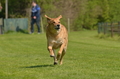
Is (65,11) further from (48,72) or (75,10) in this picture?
(48,72)

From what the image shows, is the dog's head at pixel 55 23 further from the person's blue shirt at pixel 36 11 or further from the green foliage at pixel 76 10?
the green foliage at pixel 76 10

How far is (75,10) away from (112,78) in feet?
107

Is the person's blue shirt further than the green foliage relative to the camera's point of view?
No

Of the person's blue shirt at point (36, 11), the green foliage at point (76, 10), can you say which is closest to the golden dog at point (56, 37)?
the person's blue shirt at point (36, 11)

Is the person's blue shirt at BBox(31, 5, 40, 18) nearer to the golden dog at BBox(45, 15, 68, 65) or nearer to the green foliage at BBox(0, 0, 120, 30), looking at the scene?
the green foliage at BBox(0, 0, 120, 30)

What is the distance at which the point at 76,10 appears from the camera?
4106cm

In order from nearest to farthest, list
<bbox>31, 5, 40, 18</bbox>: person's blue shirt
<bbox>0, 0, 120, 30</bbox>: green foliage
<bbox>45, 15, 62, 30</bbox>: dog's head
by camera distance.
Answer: <bbox>45, 15, 62, 30</bbox>: dog's head, <bbox>31, 5, 40, 18</bbox>: person's blue shirt, <bbox>0, 0, 120, 30</bbox>: green foliage

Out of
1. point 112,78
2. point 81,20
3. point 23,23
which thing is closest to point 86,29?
point 81,20

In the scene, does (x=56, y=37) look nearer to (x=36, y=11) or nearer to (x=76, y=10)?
(x=36, y=11)

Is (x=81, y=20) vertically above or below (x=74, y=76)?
below

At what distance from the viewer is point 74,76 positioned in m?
8.73

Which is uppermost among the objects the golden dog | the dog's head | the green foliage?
the dog's head

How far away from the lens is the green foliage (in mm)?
37719

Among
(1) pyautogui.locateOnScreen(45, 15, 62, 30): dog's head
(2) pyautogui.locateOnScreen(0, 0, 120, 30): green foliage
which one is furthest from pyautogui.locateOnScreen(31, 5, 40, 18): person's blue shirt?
(1) pyautogui.locateOnScreen(45, 15, 62, 30): dog's head
